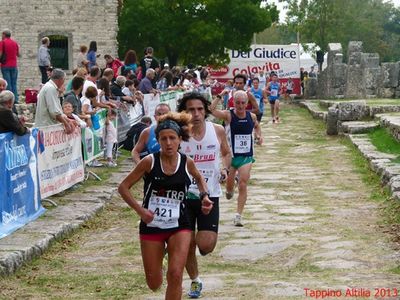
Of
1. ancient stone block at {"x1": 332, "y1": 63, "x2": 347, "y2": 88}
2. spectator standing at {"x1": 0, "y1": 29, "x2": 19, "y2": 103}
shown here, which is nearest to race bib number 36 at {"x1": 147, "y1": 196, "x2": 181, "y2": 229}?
spectator standing at {"x1": 0, "y1": 29, "x2": 19, "y2": 103}

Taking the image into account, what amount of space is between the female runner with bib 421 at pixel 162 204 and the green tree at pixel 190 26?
121 ft

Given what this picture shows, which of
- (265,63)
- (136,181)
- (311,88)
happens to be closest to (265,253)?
(136,181)

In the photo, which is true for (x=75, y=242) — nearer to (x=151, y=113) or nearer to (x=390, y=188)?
(x=390, y=188)

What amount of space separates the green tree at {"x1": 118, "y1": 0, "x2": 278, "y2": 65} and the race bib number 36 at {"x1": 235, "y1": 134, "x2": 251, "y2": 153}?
103 feet

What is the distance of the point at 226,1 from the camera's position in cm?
4612

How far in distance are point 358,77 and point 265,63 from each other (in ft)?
40.2

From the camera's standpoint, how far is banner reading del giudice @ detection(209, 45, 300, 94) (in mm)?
51250

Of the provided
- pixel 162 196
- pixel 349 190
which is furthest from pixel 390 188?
pixel 162 196

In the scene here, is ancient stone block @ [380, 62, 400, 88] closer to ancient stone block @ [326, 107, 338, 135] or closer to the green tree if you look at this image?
the green tree

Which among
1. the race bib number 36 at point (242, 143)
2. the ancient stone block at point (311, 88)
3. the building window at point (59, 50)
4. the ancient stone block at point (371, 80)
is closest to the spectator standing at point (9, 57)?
the race bib number 36 at point (242, 143)

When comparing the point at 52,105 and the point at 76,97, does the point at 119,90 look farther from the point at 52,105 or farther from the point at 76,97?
the point at 52,105

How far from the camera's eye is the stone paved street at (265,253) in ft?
31.0

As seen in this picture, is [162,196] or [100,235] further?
[100,235]

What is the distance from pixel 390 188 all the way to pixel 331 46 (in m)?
31.3
